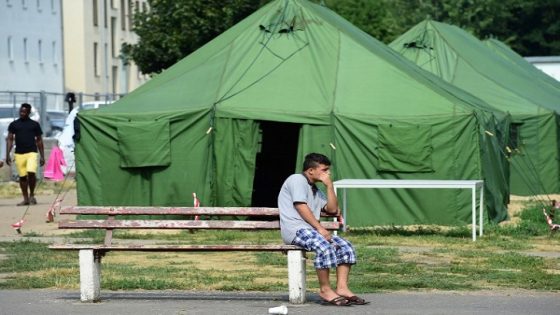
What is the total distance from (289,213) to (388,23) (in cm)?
4763

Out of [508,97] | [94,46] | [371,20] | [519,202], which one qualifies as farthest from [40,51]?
[519,202]

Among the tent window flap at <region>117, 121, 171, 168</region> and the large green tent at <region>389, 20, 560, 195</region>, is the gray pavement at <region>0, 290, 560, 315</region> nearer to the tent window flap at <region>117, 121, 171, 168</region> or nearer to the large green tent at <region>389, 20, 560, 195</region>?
the tent window flap at <region>117, 121, 171, 168</region>

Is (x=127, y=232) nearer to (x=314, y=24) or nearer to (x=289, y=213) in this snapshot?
(x=314, y=24)

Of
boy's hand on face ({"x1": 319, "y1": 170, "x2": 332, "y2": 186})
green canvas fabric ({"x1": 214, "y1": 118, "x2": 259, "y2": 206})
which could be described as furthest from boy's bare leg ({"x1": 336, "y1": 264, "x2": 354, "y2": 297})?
green canvas fabric ({"x1": 214, "y1": 118, "x2": 259, "y2": 206})

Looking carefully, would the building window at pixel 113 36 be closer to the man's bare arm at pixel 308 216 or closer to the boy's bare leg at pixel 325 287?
the man's bare arm at pixel 308 216

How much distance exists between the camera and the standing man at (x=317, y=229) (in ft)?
40.5

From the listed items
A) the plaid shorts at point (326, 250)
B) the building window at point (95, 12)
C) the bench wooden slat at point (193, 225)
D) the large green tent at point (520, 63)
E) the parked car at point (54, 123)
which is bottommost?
the plaid shorts at point (326, 250)

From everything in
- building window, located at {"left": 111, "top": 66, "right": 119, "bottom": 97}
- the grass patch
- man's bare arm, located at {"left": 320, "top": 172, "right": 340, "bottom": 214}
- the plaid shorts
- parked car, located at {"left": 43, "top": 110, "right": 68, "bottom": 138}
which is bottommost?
the grass patch

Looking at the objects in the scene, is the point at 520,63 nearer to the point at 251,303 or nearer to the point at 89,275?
the point at 251,303

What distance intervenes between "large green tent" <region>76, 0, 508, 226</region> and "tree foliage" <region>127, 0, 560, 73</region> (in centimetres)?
2140

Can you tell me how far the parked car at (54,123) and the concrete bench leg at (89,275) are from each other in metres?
Result: 28.7

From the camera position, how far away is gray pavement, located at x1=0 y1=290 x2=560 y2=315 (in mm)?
12242

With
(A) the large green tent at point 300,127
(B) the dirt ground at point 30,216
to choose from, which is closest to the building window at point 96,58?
(B) the dirt ground at point 30,216

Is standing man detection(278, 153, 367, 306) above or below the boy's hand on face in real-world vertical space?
below
